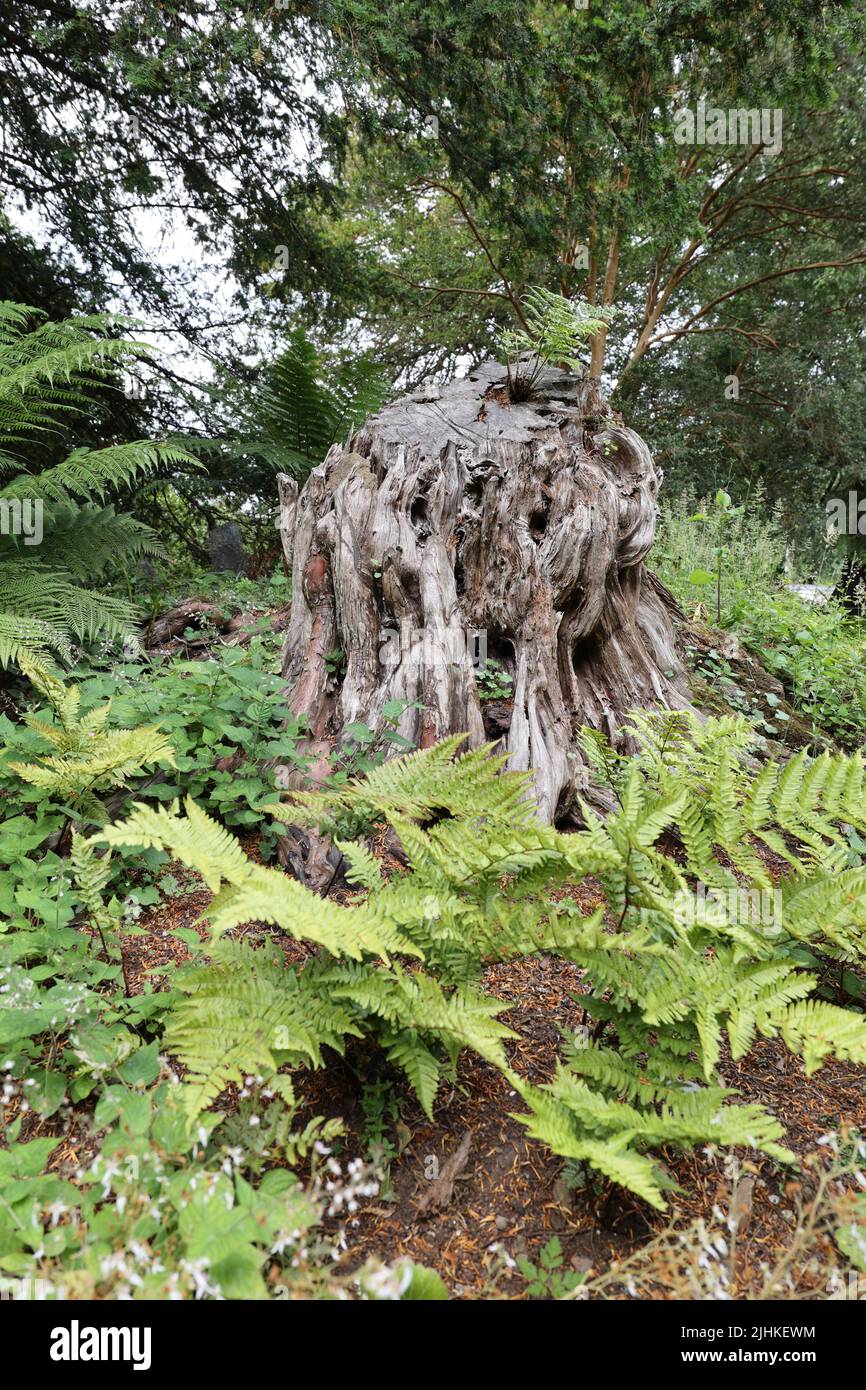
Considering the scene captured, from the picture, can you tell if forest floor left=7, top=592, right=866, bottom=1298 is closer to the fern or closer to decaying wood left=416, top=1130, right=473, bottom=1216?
decaying wood left=416, top=1130, right=473, bottom=1216

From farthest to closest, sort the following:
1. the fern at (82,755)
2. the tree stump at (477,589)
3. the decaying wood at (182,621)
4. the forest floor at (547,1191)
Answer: the decaying wood at (182,621) < the tree stump at (477,589) < the fern at (82,755) < the forest floor at (547,1191)

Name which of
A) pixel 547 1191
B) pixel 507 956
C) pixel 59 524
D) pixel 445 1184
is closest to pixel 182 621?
pixel 59 524

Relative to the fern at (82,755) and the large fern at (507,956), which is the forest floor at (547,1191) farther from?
the fern at (82,755)

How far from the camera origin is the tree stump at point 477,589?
3.25m

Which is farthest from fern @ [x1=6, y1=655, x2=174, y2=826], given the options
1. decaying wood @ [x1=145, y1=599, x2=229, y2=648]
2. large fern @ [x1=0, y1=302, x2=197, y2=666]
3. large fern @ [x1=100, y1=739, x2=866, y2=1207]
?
decaying wood @ [x1=145, y1=599, x2=229, y2=648]

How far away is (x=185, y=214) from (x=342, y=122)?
151 centimetres

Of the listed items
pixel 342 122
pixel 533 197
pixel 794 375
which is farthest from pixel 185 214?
pixel 794 375

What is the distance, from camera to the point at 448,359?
13.3m

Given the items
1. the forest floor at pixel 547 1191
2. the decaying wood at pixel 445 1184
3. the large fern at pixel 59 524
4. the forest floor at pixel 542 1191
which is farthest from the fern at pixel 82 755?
the decaying wood at pixel 445 1184

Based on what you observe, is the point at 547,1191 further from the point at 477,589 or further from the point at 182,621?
the point at 182,621

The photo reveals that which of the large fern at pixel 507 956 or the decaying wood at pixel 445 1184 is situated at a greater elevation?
the large fern at pixel 507 956

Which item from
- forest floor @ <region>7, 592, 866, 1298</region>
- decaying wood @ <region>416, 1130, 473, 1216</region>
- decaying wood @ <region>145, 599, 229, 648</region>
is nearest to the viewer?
forest floor @ <region>7, 592, 866, 1298</region>

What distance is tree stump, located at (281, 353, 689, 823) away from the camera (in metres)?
3.25
